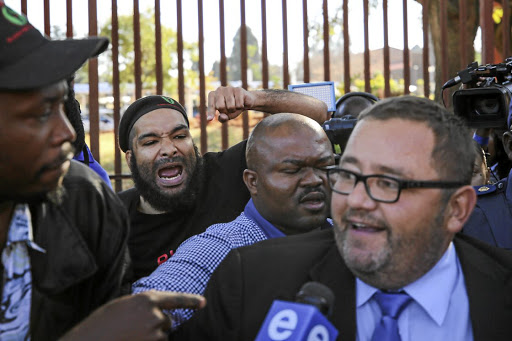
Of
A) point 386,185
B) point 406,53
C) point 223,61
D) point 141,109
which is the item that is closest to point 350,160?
point 386,185

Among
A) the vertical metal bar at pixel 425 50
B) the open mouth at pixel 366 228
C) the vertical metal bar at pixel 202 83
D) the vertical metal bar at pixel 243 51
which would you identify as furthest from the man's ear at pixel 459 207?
the vertical metal bar at pixel 425 50

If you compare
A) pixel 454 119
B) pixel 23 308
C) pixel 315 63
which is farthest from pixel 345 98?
pixel 315 63

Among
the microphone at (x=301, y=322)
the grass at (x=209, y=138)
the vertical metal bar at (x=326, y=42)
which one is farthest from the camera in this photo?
the grass at (x=209, y=138)

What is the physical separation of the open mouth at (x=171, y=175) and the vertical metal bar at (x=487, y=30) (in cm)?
270

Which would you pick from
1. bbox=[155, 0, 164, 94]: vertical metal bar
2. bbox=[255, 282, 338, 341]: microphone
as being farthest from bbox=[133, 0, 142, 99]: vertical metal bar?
bbox=[255, 282, 338, 341]: microphone

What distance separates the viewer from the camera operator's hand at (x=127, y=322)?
65.0 inches

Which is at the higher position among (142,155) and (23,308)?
(142,155)

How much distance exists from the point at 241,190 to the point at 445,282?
185cm

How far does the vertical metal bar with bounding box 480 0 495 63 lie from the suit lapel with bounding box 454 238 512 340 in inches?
147

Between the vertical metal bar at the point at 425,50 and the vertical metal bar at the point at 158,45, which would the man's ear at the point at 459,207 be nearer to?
the vertical metal bar at the point at 158,45

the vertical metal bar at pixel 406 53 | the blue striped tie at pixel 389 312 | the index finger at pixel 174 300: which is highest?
the vertical metal bar at pixel 406 53

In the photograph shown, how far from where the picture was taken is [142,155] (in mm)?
4051

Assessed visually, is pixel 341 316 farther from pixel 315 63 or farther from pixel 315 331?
pixel 315 63

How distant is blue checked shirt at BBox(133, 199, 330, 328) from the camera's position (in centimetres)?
238
